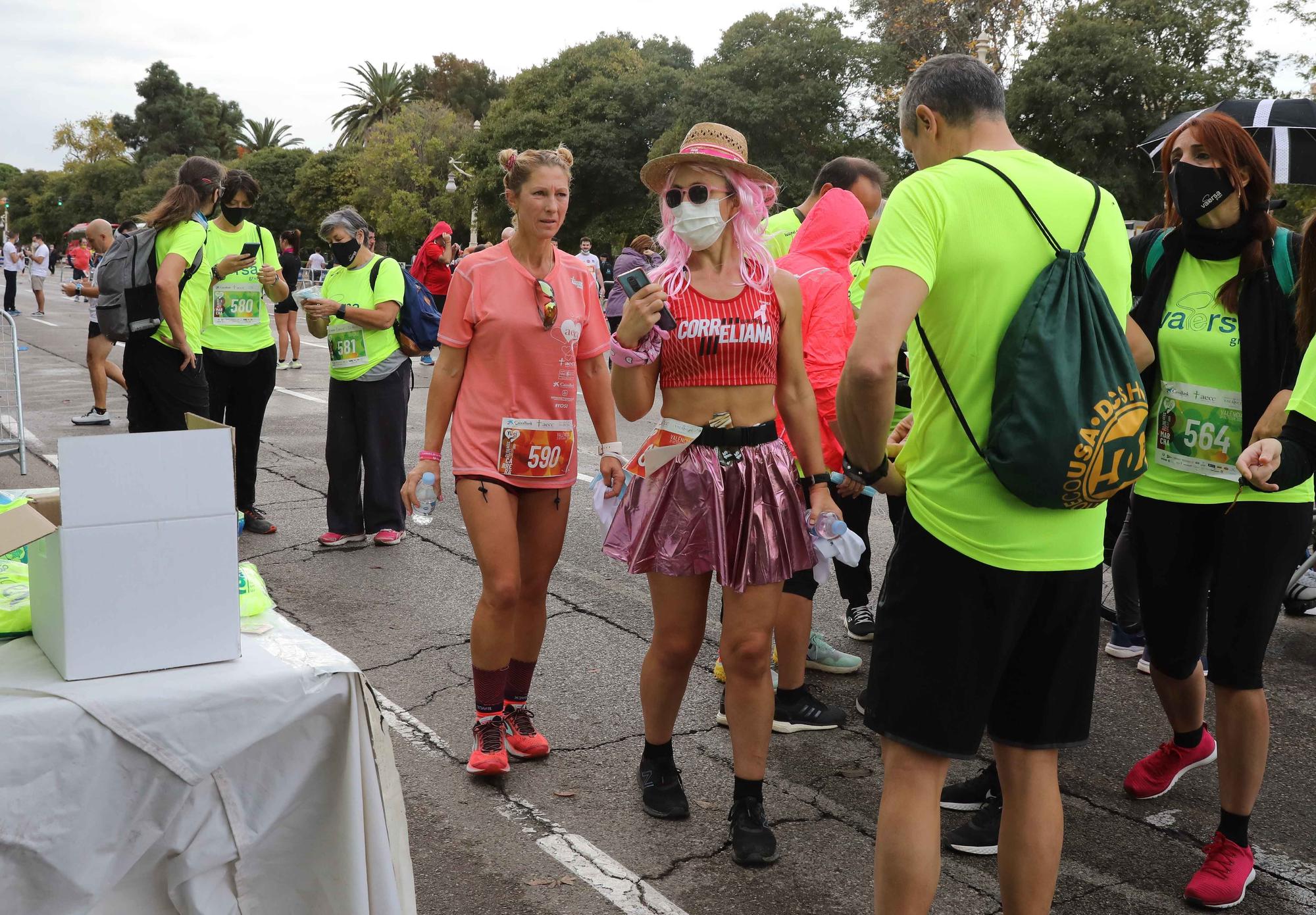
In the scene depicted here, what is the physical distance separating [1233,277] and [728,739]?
223 centimetres

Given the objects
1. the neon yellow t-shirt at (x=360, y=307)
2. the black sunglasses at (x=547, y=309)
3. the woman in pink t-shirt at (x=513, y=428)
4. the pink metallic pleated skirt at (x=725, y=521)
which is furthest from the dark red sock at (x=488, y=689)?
the neon yellow t-shirt at (x=360, y=307)

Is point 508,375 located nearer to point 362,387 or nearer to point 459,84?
point 362,387

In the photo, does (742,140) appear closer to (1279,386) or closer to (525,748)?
(1279,386)

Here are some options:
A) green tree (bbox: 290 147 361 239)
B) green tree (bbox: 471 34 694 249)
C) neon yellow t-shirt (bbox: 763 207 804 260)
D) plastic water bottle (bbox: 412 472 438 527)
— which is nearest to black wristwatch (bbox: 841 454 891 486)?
plastic water bottle (bbox: 412 472 438 527)

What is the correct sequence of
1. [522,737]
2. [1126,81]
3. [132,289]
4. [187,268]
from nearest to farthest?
[522,737]
[132,289]
[187,268]
[1126,81]

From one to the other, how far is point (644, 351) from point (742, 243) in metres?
0.47

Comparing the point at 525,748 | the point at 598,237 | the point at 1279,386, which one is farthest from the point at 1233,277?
the point at 598,237

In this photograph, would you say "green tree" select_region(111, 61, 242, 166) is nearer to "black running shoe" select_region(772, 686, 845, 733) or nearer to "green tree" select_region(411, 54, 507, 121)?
"green tree" select_region(411, 54, 507, 121)

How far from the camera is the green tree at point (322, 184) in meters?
59.6

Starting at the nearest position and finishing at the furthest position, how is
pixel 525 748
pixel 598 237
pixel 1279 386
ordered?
pixel 1279 386
pixel 525 748
pixel 598 237

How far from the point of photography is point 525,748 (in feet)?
12.6

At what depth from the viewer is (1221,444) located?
10.1 feet

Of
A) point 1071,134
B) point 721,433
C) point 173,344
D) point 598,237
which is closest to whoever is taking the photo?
point 721,433

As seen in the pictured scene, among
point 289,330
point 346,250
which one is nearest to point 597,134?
point 289,330
